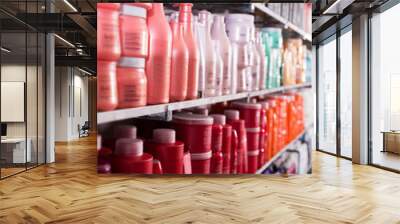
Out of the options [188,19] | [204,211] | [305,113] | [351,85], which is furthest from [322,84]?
[204,211]

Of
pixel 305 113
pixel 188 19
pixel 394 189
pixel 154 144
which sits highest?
pixel 188 19

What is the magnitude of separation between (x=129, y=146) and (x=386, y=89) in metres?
3.67

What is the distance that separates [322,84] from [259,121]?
3.98 metres

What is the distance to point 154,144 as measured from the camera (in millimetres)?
3721

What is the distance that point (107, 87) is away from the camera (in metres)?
3.61

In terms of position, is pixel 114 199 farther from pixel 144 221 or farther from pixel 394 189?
pixel 394 189

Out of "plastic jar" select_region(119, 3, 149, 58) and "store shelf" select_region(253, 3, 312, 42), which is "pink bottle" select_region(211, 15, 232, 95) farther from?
"plastic jar" select_region(119, 3, 149, 58)

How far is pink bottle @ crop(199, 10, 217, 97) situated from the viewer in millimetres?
3799

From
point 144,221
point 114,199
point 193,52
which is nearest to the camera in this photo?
point 144,221

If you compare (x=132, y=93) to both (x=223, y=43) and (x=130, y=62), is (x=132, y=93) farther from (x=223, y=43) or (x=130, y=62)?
(x=223, y=43)

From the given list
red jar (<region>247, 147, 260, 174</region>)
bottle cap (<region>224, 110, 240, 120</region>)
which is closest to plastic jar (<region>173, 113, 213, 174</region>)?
bottle cap (<region>224, 110, 240, 120</region>)

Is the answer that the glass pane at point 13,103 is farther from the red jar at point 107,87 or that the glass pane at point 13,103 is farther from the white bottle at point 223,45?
the white bottle at point 223,45

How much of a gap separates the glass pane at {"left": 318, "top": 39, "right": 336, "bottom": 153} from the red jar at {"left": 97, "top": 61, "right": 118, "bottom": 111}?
4.57 meters

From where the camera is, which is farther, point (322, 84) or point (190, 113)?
point (322, 84)
